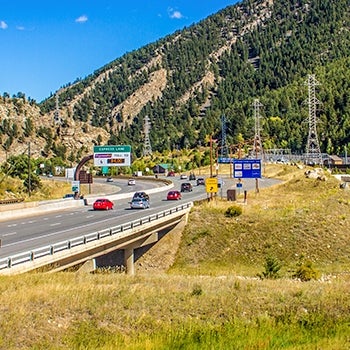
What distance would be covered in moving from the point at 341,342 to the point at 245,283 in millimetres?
7754

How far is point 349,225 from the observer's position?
48.0 metres

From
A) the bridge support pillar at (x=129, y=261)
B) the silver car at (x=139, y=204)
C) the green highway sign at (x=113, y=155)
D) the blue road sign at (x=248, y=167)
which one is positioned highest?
the green highway sign at (x=113, y=155)

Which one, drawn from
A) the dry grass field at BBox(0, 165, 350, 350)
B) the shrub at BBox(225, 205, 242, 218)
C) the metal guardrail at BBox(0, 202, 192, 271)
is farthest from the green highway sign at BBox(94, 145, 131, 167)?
the dry grass field at BBox(0, 165, 350, 350)

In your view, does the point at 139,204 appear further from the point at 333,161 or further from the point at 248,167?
the point at 333,161

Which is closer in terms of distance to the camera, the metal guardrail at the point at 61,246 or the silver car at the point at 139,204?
the metal guardrail at the point at 61,246

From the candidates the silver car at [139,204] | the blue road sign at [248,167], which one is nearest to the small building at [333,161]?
the blue road sign at [248,167]

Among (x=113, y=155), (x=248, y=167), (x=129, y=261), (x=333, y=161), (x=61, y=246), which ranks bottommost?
(x=129, y=261)

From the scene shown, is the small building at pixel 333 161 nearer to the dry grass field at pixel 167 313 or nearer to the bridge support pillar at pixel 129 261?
the bridge support pillar at pixel 129 261

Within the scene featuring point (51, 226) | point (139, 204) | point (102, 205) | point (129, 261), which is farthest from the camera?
point (139, 204)

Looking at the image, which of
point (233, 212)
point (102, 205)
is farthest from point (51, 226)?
point (233, 212)

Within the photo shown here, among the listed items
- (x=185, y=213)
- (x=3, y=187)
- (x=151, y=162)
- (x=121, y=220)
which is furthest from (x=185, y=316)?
(x=151, y=162)

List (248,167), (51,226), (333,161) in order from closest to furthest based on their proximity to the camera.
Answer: (51,226), (248,167), (333,161)

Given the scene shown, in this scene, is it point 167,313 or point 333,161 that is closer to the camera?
point 167,313

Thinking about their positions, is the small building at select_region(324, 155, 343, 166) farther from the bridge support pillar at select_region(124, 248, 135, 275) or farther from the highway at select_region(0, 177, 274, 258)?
the bridge support pillar at select_region(124, 248, 135, 275)
